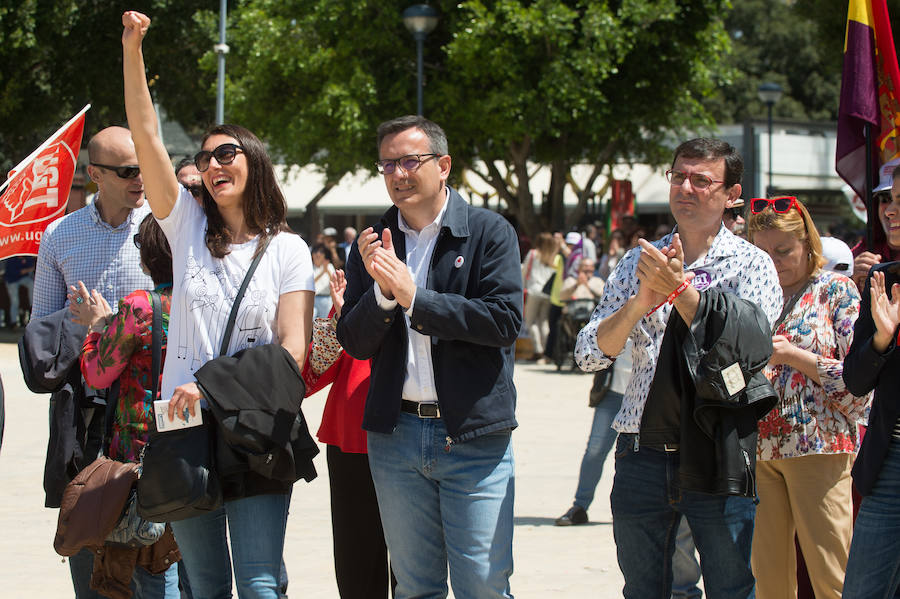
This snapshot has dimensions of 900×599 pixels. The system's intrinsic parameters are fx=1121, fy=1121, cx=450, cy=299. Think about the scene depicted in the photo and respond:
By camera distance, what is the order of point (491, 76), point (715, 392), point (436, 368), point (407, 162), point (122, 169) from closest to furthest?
point (715, 392)
point (436, 368)
point (407, 162)
point (122, 169)
point (491, 76)

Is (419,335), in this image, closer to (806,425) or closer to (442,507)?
(442,507)

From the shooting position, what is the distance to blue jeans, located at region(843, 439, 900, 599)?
143 inches

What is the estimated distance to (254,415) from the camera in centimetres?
342

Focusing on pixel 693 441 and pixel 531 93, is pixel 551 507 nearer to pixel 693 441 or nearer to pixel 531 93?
pixel 693 441

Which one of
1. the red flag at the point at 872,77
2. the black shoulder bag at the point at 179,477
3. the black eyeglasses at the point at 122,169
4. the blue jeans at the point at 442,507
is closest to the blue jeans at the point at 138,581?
the black shoulder bag at the point at 179,477

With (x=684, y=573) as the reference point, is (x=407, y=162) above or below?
above

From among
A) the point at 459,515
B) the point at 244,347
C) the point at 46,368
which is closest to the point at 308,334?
the point at 244,347

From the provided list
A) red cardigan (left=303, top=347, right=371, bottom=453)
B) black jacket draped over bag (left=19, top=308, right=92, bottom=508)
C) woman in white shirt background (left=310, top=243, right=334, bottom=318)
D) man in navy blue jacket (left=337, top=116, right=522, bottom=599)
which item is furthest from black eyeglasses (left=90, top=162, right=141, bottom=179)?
woman in white shirt background (left=310, top=243, right=334, bottom=318)

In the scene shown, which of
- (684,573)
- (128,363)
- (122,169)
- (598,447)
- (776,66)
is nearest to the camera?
(128,363)

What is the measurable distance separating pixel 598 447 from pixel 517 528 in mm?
720

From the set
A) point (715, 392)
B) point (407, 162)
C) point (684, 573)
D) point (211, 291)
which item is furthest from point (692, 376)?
point (211, 291)

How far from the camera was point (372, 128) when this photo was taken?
2236cm

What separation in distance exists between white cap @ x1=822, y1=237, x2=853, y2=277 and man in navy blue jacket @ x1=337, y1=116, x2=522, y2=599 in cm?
194

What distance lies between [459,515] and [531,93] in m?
17.9
